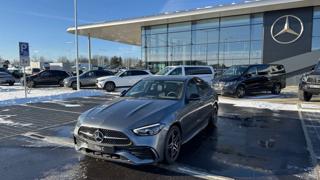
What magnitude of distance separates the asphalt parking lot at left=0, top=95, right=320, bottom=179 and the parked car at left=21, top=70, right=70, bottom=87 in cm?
1839

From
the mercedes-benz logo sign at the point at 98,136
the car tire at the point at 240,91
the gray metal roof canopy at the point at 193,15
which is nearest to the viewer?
the mercedes-benz logo sign at the point at 98,136

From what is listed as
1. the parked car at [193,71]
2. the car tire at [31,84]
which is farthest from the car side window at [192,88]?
the car tire at [31,84]

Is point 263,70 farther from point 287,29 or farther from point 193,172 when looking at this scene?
point 193,172

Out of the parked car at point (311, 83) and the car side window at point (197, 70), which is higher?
the car side window at point (197, 70)

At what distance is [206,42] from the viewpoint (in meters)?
32.2

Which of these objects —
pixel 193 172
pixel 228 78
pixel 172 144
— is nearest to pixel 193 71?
pixel 228 78

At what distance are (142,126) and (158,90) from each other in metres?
1.78

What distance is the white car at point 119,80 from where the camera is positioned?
21.2 m

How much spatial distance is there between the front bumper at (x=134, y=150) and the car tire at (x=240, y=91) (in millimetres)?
12024

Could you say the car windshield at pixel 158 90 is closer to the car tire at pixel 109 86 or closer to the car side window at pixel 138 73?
the car tire at pixel 109 86

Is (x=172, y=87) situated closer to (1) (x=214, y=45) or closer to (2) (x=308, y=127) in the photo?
(2) (x=308, y=127)

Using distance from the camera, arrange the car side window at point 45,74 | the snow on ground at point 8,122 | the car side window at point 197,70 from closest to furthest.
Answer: the snow on ground at point 8,122 < the car side window at point 197,70 < the car side window at point 45,74

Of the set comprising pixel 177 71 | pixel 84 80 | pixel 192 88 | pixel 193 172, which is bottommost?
pixel 193 172

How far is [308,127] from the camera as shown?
864 centimetres
